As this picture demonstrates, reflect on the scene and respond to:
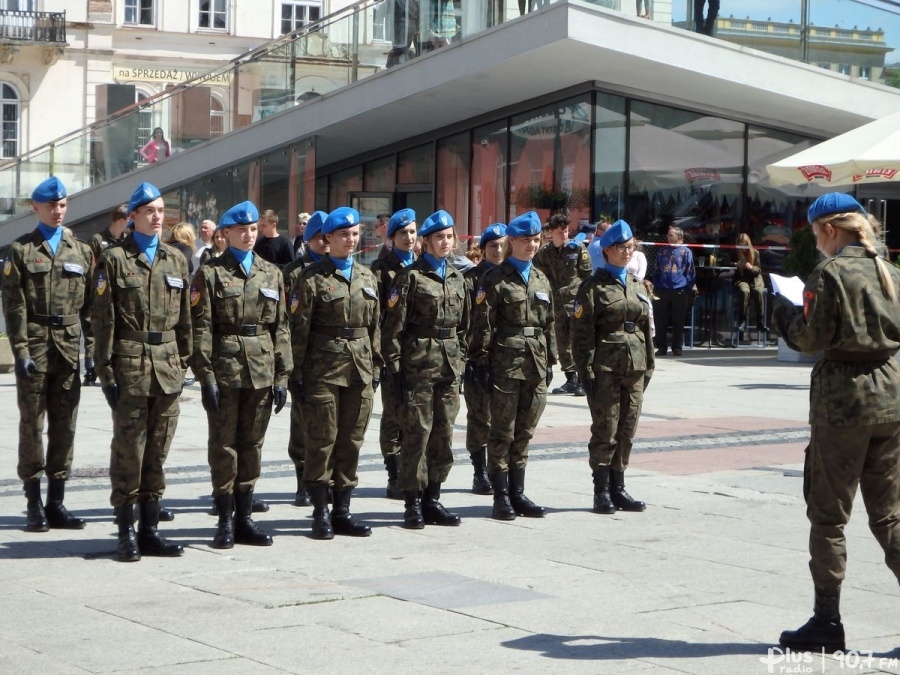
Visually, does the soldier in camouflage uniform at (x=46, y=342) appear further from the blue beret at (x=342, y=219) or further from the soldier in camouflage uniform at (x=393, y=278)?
the soldier in camouflage uniform at (x=393, y=278)

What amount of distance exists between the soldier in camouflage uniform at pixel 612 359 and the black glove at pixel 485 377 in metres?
0.58

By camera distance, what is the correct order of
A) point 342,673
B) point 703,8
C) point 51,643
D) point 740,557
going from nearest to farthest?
point 342,673 → point 51,643 → point 740,557 → point 703,8

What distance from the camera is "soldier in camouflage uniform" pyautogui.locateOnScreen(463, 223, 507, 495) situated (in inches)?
355

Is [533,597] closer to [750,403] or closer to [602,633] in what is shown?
[602,633]

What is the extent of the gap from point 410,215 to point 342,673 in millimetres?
4328

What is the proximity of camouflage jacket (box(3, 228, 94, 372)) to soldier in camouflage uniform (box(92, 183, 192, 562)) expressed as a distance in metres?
0.81

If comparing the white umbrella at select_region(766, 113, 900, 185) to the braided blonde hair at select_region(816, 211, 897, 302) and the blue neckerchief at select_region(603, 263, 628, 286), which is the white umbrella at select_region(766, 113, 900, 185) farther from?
the braided blonde hair at select_region(816, 211, 897, 302)

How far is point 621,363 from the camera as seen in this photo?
8.84 metres

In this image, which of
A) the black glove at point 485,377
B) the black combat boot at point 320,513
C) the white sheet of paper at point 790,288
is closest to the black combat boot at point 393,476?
the black glove at point 485,377

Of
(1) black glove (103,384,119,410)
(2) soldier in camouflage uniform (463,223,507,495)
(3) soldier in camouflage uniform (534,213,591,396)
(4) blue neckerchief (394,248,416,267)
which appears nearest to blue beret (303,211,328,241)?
(4) blue neckerchief (394,248,416,267)

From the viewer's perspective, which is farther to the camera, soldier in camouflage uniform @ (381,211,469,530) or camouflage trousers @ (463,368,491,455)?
camouflage trousers @ (463,368,491,455)

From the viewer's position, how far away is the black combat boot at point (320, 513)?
7965 millimetres

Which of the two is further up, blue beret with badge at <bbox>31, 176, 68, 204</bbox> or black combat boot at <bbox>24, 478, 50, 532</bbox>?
blue beret with badge at <bbox>31, 176, 68, 204</bbox>

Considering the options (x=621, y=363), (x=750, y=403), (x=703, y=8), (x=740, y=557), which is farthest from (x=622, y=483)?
(x=703, y=8)
